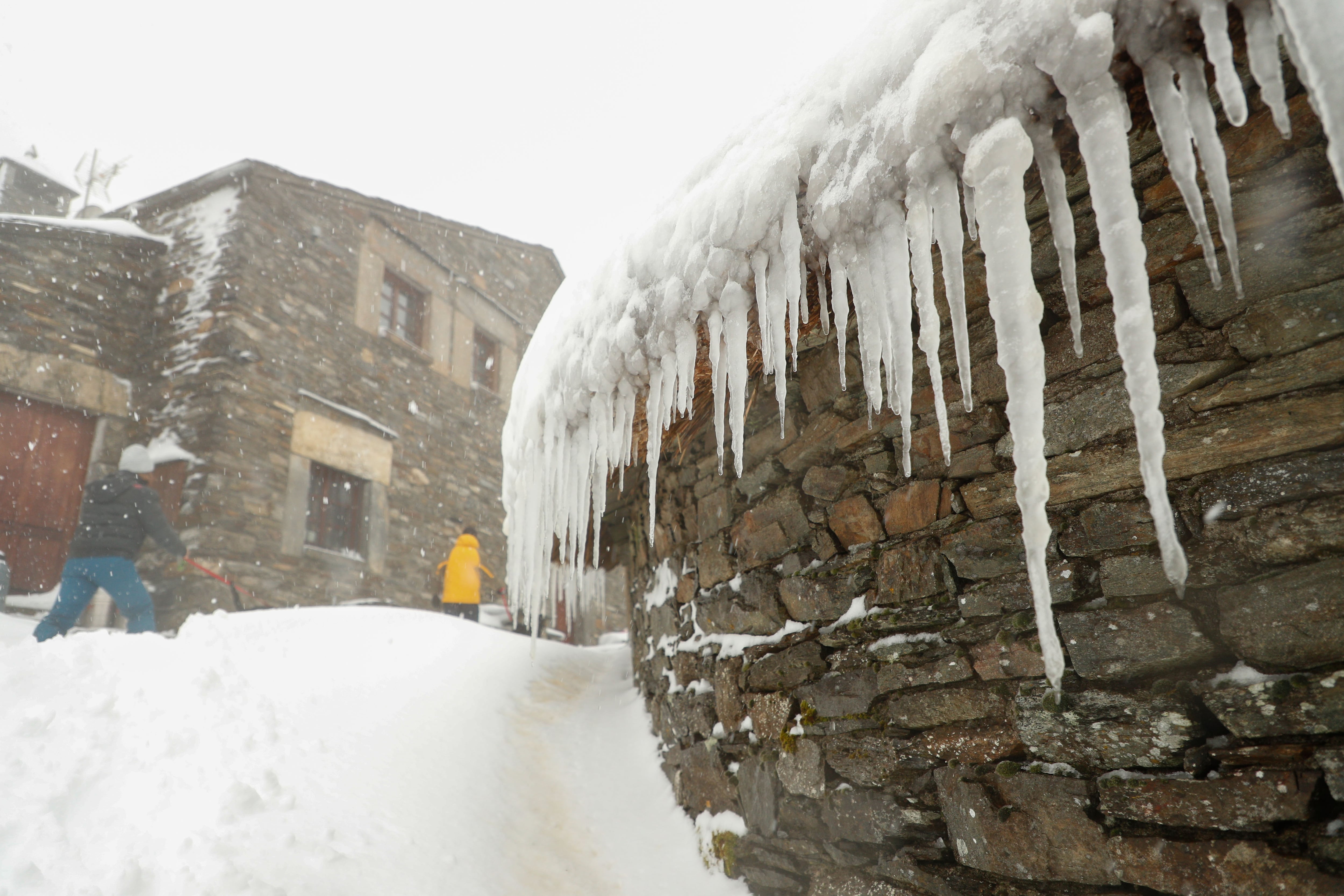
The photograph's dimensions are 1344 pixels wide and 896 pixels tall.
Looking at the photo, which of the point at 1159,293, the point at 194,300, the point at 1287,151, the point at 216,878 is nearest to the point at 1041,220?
the point at 1159,293

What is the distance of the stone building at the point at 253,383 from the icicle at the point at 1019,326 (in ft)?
20.1

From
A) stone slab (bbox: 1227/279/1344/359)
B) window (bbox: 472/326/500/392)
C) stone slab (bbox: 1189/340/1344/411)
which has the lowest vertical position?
stone slab (bbox: 1189/340/1344/411)

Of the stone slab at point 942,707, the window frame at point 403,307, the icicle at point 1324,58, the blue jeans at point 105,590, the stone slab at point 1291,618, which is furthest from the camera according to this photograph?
the window frame at point 403,307

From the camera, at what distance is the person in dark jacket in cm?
425

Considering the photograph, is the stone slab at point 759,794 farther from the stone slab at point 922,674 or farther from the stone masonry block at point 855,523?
the stone masonry block at point 855,523

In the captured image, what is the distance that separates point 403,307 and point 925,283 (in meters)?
8.06

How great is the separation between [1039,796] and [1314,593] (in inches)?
27.1

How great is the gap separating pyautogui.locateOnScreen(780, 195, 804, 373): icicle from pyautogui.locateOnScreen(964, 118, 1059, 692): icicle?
443 millimetres

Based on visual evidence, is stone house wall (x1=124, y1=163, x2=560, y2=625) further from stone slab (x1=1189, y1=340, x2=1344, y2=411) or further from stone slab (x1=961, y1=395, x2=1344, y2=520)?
stone slab (x1=1189, y1=340, x2=1344, y2=411)

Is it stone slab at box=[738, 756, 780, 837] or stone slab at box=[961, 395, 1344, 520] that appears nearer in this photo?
stone slab at box=[961, 395, 1344, 520]

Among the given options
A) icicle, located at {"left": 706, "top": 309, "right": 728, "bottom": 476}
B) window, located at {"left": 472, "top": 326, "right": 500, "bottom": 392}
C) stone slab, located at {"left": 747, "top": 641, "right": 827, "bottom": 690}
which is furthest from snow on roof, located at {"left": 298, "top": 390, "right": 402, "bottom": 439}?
stone slab, located at {"left": 747, "top": 641, "right": 827, "bottom": 690}

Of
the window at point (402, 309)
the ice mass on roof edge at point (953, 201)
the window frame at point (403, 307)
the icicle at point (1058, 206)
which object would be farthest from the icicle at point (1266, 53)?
the window at point (402, 309)

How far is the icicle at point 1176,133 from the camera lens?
1148mm

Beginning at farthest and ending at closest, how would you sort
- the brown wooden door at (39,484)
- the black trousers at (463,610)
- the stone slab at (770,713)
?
the black trousers at (463,610) < the brown wooden door at (39,484) < the stone slab at (770,713)
